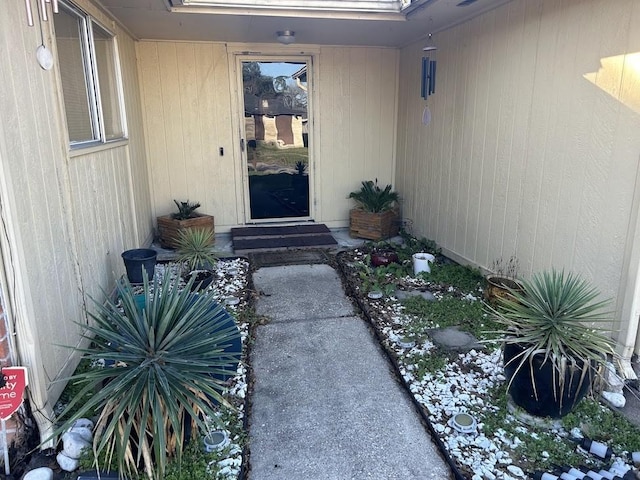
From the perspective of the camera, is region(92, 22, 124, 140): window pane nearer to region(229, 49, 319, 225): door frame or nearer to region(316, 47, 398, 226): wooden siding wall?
region(229, 49, 319, 225): door frame

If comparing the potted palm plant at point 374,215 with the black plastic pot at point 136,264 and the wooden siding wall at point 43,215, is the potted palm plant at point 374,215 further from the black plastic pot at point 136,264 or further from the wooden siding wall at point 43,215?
the wooden siding wall at point 43,215

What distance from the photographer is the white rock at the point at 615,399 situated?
239 cm

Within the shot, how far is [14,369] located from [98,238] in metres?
1.55

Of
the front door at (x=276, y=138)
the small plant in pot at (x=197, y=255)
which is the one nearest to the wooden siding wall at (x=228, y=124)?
the front door at (x=276, y=138)

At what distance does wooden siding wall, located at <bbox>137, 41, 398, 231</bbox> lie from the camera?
5301 mm

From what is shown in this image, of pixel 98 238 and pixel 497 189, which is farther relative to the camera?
pixel 497 189

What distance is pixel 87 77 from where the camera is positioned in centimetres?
337

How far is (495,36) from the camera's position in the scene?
147 inches

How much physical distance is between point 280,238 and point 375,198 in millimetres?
1278

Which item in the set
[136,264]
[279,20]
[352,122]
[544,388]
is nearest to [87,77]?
[136,264]

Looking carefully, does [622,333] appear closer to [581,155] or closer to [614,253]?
[614,253]

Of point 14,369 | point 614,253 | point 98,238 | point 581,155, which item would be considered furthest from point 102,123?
point 614,253

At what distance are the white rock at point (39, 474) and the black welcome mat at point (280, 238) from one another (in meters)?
3.25

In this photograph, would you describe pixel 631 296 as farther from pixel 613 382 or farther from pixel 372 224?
pixel 372 224
